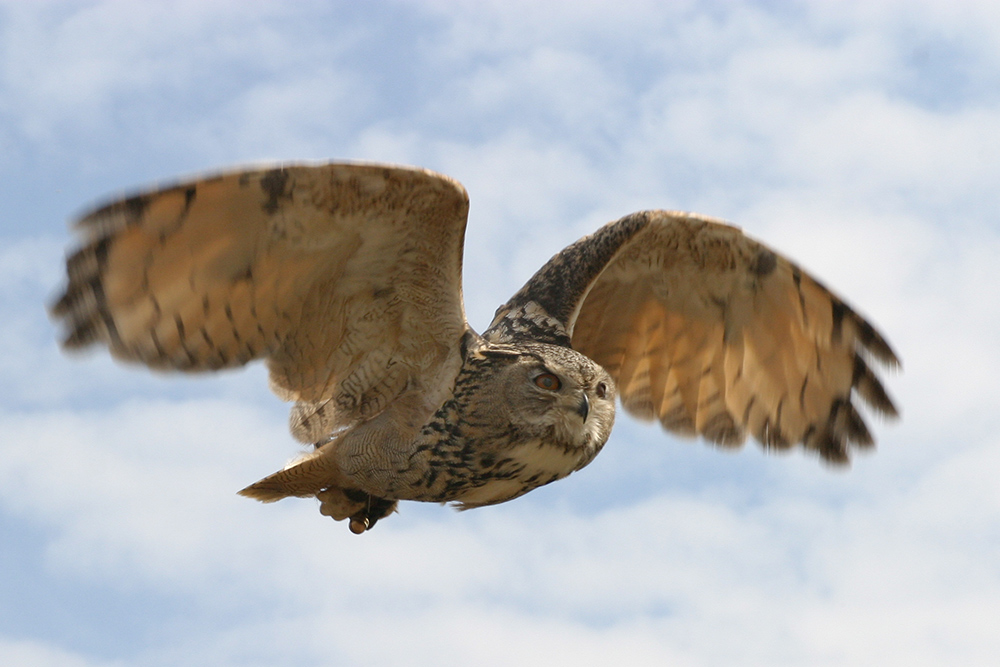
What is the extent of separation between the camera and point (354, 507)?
6.34 metres

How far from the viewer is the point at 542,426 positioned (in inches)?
219

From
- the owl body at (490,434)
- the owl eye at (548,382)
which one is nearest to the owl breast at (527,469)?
the owl body at (490,434)

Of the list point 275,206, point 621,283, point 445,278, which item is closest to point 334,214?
point 275,206

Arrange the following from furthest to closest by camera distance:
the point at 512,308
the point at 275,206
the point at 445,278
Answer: the point at 512,308
the point at 445,278
the point at 275,206

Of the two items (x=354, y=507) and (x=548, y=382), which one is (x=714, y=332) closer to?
(x=548, y=382)

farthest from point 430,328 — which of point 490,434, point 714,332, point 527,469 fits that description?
point 714,332

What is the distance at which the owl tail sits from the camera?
608 cm

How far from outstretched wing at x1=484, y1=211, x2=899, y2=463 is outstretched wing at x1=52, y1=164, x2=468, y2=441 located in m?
0.68

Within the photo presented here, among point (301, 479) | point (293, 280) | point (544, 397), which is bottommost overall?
point (301, 479)

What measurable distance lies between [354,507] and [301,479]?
32cm

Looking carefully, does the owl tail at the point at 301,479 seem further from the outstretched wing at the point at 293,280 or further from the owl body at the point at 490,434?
the outstretched wing at the point at 293,280

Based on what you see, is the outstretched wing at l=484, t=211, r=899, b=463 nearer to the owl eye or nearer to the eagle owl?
the eagle owl

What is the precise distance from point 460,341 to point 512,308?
70 centimetres

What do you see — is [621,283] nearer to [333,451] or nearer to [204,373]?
[333,451]
